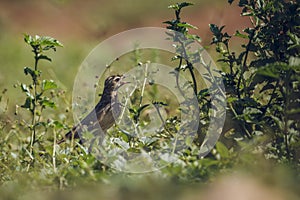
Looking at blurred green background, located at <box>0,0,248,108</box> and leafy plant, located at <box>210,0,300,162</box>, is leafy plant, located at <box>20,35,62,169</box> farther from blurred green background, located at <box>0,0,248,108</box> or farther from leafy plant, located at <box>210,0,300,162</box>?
blurred green background, located at <box>0,0,248,108</box>

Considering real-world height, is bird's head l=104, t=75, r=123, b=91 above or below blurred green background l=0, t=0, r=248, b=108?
below

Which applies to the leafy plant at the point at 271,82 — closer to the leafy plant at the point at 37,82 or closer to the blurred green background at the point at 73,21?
the leafy plant at the point at 37,82

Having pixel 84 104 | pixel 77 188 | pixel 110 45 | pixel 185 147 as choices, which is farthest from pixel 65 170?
pixel 110 45

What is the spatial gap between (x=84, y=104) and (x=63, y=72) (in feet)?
14.0

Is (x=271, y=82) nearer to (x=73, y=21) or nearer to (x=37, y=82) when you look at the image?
(x=37, y=82)

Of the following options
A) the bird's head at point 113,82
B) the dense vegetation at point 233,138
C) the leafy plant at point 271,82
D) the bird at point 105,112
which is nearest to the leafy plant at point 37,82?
the dense vegetation at point 233,138

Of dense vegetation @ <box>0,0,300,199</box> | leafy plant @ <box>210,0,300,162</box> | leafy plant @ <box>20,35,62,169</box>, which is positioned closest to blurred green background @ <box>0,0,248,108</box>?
leafy plant @ <box>20,35,62,169</box>

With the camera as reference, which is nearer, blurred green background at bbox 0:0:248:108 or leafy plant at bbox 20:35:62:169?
leafy plant at bbox 20:35:62:169

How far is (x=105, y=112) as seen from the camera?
554 cm

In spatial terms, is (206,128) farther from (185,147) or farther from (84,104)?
(84,104)

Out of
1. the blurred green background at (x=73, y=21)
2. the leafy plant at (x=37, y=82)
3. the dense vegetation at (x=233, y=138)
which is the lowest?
the dense vegetation at (x=233, y=138)

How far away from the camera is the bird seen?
17.5 feet

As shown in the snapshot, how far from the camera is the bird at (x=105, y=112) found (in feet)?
17.5

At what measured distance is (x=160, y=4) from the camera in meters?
17.0
